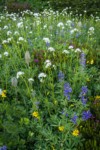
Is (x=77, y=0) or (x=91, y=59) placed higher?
(x=77, y=0)

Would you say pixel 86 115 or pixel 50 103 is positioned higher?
pixel 50 103

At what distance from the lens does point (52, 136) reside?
301cm

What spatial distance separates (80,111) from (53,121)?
317 millimetres

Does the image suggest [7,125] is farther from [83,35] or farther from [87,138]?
[83,35]

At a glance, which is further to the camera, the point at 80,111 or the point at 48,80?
the point at 48,80

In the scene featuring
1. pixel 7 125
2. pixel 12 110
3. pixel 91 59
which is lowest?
pixel 7 125

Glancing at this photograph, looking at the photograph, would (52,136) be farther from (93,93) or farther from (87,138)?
(93,93)

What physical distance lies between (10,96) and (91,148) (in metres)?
1.56

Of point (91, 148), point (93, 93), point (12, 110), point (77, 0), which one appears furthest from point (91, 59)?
point (77, 0)

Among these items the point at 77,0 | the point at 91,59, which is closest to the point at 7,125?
the point at 91,59

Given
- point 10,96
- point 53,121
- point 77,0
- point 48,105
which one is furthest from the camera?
point 77,0

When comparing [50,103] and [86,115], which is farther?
[50,103]

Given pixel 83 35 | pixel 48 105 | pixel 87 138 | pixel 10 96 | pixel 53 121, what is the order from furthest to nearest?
1. pixel 83 35
2. pixel 10 96
3. pixel 48 105
4. pixel 53 121
5. pixel 87 138

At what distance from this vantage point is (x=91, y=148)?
2.78 meters
